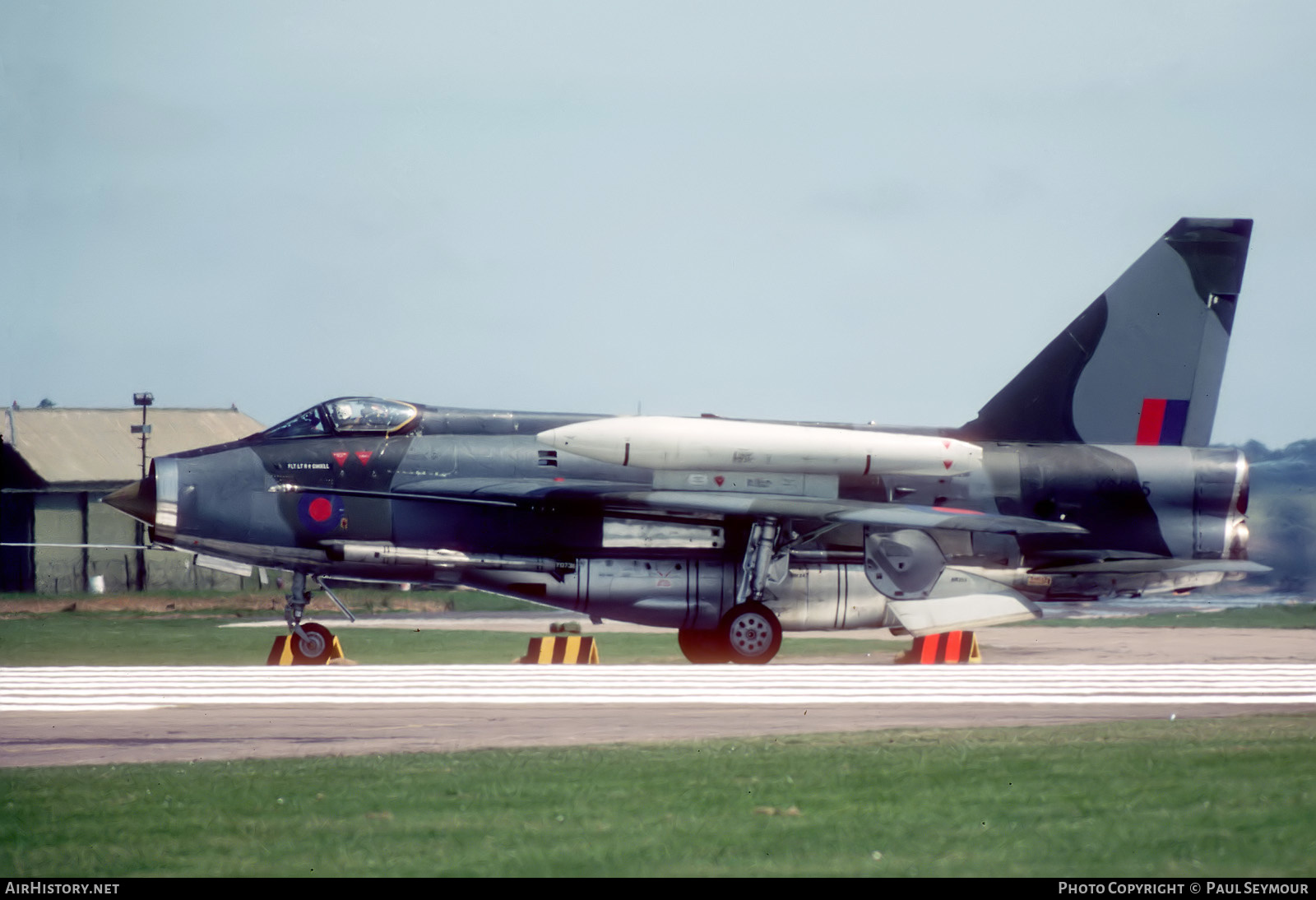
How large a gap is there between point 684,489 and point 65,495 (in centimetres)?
3419

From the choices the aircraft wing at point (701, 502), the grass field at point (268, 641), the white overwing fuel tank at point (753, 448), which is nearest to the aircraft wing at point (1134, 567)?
the aircraft wing at point (701, 502)

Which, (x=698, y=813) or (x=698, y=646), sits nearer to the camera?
(x=698, y=813)

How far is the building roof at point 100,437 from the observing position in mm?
47750

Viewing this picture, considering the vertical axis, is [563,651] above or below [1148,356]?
below

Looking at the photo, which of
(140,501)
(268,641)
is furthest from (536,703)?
(268,641)

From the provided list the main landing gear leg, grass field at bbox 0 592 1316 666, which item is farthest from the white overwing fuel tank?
grass field at bbox 0 592 1316 666

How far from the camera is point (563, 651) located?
20125 mm

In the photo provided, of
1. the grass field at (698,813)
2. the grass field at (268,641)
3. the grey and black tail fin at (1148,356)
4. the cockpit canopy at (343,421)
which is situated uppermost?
the grey and black tail fin at (1148,356)

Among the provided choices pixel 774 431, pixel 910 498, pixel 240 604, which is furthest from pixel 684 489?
pixel 240 604

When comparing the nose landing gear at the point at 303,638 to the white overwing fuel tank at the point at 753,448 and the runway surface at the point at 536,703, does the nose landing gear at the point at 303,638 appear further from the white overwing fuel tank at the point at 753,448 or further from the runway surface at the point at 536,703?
the white overwing fuel tank at the point at 753,448

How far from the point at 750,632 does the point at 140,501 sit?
346 inches

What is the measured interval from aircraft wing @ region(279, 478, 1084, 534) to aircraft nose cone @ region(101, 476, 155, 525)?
1809 millimetres

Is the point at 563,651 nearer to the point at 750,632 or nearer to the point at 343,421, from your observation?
the point at 750,632

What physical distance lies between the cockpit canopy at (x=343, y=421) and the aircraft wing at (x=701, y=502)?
3.03 ft
